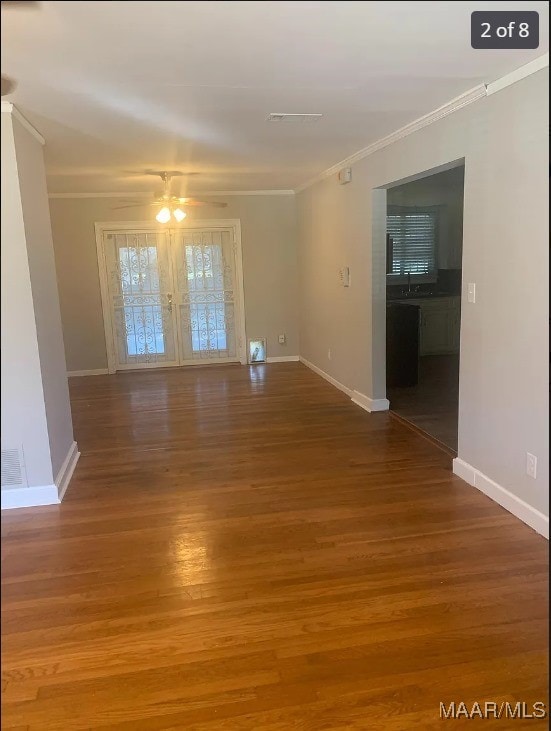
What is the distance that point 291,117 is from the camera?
345 centimetres

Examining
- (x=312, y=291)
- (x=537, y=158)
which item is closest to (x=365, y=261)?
(x=312, y=291)

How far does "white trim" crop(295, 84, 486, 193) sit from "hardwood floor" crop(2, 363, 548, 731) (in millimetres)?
2337

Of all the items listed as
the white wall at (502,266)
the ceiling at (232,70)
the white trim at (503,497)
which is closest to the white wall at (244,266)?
Answer: the ceiling at (232,70)

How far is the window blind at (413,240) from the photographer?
7.39 metres

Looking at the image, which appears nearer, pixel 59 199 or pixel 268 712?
pixel 268 712

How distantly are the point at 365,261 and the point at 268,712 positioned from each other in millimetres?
3866

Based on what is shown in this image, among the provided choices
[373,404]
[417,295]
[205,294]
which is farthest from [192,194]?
[373,404]

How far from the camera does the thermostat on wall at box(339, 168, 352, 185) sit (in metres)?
5.11

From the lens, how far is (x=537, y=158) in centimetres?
250

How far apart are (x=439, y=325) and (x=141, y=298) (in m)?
4.13

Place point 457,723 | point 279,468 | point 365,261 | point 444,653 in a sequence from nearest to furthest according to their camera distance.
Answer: point 457,723 < point 444,653 < point 279,468 < point 365,261

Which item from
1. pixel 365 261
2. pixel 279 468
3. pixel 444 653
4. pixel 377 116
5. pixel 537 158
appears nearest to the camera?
pixel 444 653

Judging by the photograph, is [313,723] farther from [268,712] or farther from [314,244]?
[314,244]

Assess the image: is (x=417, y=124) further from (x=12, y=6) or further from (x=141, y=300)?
(x=141, y=300)
